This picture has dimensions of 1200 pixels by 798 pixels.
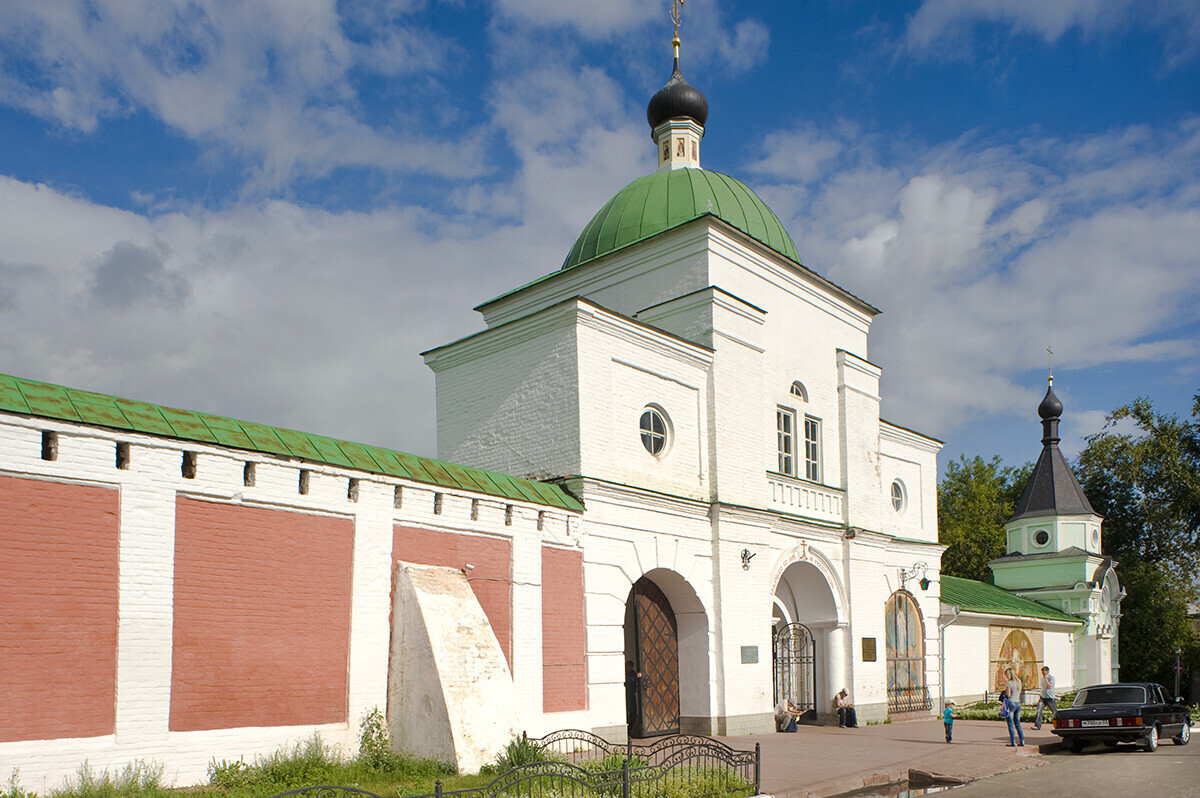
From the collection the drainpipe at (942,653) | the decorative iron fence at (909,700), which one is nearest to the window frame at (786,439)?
the decorative iron fence at (909,700)

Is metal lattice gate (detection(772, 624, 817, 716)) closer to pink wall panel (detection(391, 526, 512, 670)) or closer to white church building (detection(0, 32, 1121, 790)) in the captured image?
white church building (detection(0, 32, 1121, 790))

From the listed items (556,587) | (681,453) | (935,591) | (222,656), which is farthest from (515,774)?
(935,591)

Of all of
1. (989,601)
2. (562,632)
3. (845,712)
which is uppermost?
(562,632)

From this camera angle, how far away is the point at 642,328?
48.0 ft

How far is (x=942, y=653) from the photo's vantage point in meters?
22.1

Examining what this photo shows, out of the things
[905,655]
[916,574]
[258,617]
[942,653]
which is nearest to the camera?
[258,617]

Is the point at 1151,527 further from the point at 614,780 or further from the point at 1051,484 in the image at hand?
the point at 614,780

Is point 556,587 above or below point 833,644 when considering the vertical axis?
above

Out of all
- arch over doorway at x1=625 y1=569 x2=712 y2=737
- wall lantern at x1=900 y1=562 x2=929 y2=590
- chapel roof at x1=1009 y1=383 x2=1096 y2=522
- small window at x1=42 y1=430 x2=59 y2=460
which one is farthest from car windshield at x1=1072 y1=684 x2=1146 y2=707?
chapel roof at x1=1009 y1=383 x2=1096 y2=522

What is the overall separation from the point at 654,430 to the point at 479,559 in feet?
14.0

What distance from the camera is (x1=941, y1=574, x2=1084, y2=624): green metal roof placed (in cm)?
2461

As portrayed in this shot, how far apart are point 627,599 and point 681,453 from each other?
2.43 meters

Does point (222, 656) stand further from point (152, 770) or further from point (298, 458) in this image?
point (298, 458)

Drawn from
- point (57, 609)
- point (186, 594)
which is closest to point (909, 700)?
point (186, 594)
